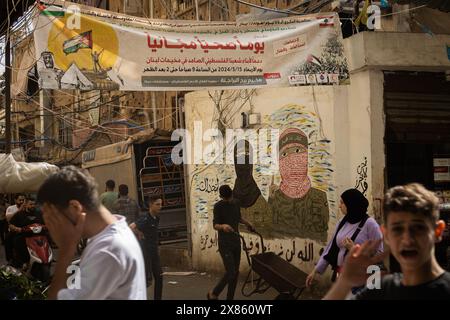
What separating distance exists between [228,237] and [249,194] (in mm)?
2181

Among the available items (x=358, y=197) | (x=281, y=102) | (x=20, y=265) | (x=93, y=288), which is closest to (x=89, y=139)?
(x=20, y=265)

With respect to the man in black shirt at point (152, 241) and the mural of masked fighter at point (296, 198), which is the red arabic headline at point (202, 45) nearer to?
the man in black shirt at point (152, 241)

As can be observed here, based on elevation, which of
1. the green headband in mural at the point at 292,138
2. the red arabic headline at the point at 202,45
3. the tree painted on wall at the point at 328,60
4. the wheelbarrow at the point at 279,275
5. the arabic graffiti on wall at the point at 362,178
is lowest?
the wheelbarrow at the point at 279,275

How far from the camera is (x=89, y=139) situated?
17109 mm

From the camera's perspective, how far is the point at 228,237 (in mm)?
7250

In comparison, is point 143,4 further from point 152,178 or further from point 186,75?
point 186,75

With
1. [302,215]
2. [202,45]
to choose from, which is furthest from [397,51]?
[202,45]

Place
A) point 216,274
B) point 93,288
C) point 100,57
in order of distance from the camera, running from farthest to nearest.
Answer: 1. point 216,274
2. point 100,57
3. point 93,288

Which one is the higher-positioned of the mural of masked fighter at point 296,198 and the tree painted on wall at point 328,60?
the tree painted on wall at point 328,60

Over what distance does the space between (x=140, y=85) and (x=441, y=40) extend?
438cm

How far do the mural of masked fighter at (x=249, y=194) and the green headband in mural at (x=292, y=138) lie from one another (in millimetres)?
745

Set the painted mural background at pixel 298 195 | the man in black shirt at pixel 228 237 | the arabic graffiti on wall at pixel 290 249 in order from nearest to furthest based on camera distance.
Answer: the man in black shirt at pixel 228 237 < the painted mural background at pixel 298 195 < the arabic graffiti on wall at pixel 290 249

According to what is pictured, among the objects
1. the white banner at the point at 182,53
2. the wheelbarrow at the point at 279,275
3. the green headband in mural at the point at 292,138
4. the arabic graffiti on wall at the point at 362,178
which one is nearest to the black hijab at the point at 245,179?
the green headband in mural at the point at 292,138

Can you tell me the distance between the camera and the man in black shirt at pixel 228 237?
705 centimetres
